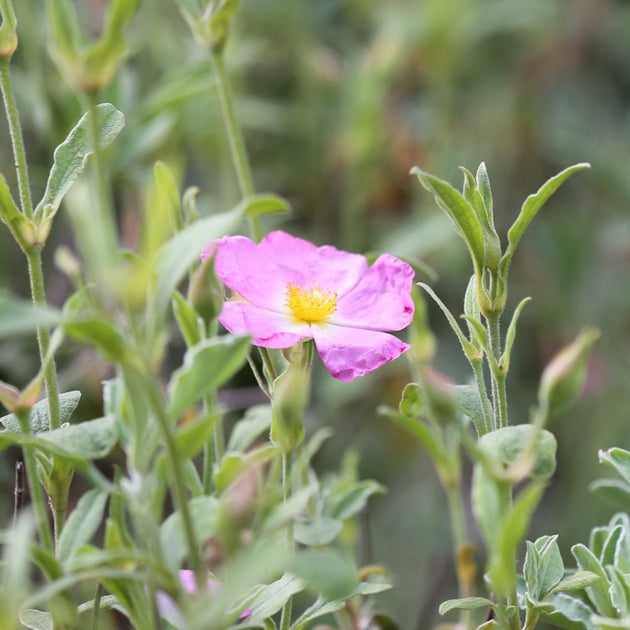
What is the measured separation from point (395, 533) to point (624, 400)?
1.11 feet

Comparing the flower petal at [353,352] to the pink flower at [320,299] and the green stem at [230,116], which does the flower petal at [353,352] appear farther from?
the green stem at [230,116]

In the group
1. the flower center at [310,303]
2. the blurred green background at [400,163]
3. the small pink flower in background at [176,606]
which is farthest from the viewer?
the blurred green background at [400,163]

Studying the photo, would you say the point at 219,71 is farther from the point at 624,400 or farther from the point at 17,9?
the point at 624,400

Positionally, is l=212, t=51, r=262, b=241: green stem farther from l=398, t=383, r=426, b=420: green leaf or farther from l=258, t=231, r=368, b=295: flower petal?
Result: l=398, t=383, r=426, b=420: green leaf

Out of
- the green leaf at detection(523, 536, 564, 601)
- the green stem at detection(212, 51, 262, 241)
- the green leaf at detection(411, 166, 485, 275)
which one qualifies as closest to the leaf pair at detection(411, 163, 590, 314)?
the green leaf at detection(411, 166, 485, 275)

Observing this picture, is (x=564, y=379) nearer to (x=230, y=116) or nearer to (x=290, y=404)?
(x=290, y=404)

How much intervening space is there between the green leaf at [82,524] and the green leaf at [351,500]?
169mm

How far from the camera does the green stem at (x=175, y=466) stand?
0.96ft

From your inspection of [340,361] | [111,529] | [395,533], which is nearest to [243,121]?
[395,533]

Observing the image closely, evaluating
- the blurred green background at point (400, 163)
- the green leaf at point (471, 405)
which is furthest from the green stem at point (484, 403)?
the blurred green background at point (400, 163)

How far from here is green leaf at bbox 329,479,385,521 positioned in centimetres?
50

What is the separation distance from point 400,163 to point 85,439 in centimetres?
101

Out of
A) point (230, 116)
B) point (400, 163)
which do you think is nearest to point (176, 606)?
point (230, 116)

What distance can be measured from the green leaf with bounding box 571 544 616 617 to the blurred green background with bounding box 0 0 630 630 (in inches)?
19.7
